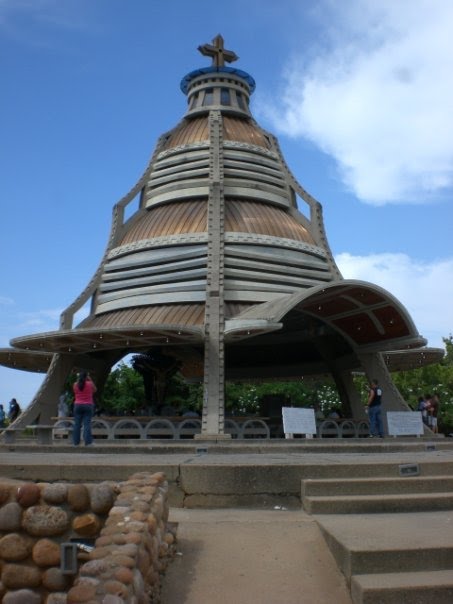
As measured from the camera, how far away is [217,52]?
118ft

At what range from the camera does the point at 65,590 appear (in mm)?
4984

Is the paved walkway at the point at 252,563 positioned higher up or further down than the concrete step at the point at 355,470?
further down

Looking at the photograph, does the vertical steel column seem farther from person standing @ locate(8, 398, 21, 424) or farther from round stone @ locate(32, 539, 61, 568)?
round stone @ locate(32, 539, 61, 568)

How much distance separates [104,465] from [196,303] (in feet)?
58.5

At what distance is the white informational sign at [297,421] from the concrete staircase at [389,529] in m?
11.2

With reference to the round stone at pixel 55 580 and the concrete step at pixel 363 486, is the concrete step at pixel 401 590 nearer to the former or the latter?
the concrete step at pixel 363 486

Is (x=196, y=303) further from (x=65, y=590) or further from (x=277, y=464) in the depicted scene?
(x=65, y=590)

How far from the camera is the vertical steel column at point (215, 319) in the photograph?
21719mm

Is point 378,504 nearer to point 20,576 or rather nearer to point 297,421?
point 20,576

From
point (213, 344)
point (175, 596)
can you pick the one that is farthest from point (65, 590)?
point (213, 344)

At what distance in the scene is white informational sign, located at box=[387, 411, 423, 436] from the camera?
21.1 meters

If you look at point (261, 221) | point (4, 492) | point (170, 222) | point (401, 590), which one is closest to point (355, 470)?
point (401, 590)

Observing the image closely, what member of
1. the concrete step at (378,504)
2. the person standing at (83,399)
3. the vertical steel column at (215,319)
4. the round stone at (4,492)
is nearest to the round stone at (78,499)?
the round stone at (4,492)

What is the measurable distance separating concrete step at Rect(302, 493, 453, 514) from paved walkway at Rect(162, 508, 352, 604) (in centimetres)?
21
